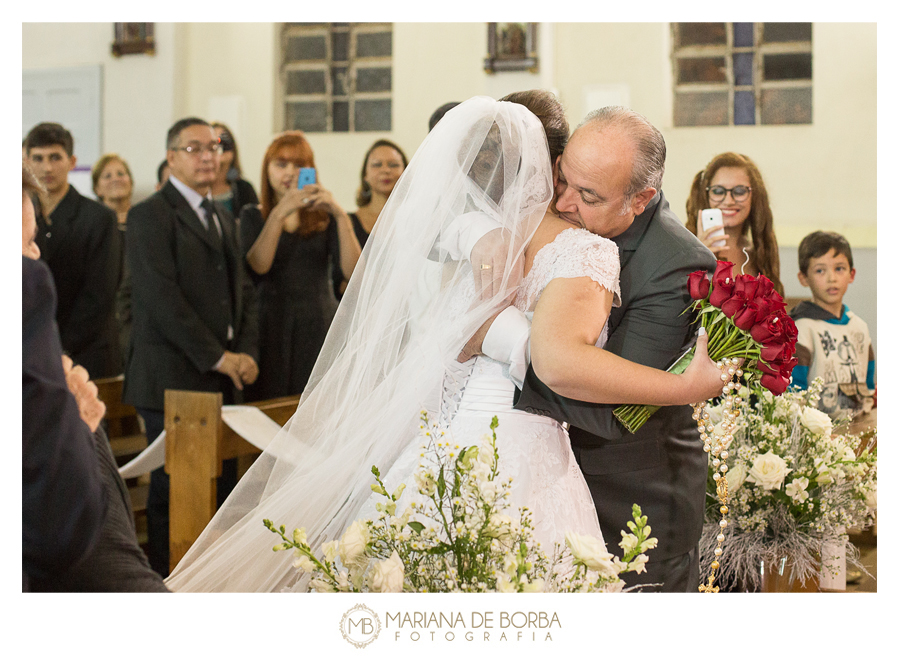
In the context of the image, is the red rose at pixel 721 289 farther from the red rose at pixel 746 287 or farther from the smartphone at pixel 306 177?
the smartphone at pixel 306 177

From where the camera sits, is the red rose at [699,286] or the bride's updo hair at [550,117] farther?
the bride's updo hair at [550,117]

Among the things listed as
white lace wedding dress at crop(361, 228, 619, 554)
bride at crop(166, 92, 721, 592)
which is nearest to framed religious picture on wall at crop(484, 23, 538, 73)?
bride at crop(166, 92, 721, 592)

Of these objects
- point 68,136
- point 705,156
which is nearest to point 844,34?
point 705,156

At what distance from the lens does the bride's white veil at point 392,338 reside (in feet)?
5.38

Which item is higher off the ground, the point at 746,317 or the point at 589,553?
the point at 746,317

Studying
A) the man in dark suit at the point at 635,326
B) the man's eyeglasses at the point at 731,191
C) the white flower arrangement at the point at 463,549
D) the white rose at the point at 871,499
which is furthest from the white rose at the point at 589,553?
the man's eyeglasses at the point at 731,191

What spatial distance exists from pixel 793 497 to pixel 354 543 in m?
1.23

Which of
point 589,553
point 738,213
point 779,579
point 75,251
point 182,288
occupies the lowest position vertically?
point 779,579

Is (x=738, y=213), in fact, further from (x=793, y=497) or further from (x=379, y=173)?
(x=379, y=173)

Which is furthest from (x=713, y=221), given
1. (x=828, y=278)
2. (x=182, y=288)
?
(x=182, y=288)

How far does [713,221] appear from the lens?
2400 mm

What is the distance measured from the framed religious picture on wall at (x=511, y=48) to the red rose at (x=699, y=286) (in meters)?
1.31
